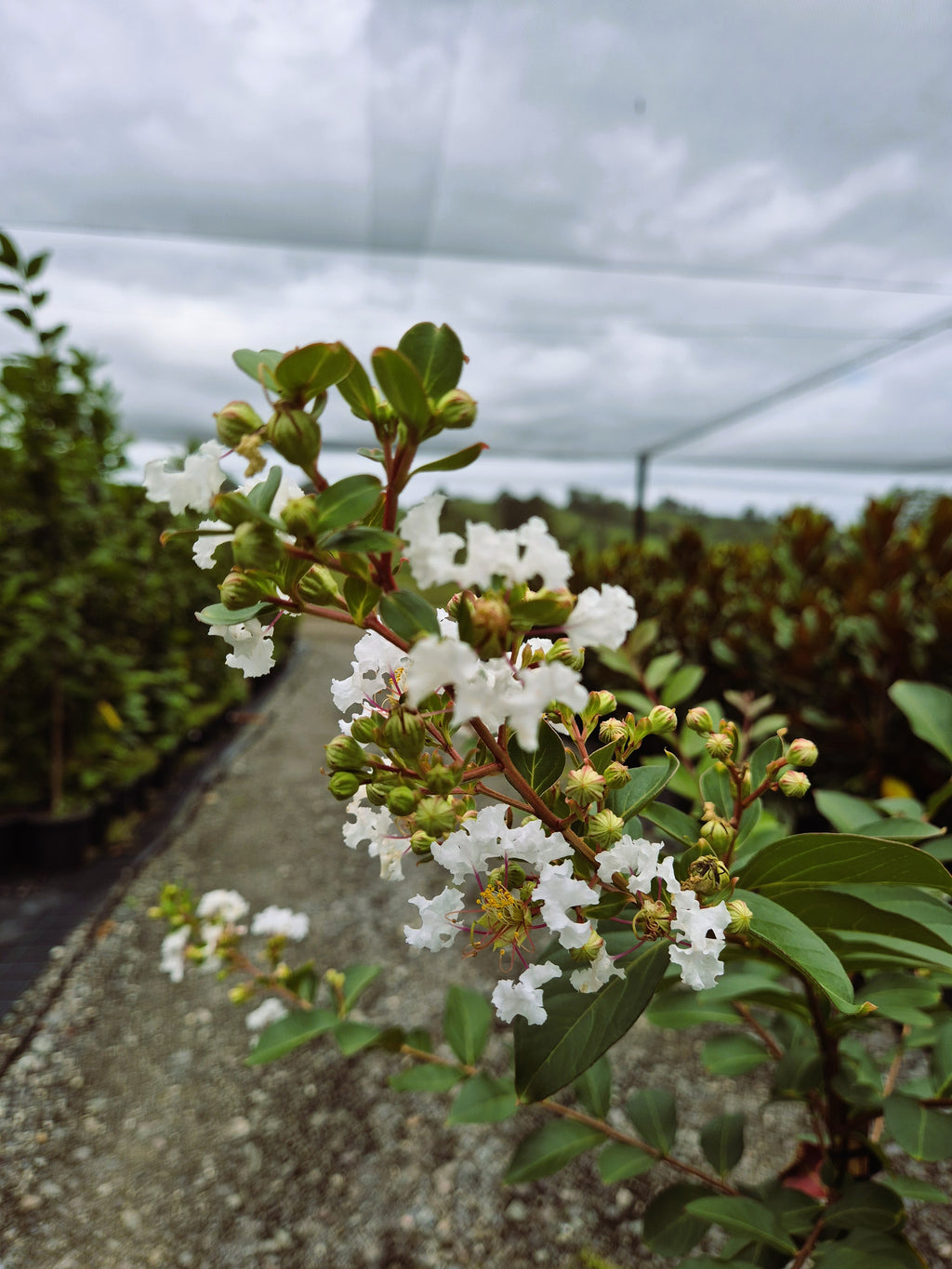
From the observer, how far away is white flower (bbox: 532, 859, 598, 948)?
0.47m

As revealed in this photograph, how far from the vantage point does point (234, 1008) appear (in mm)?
1999

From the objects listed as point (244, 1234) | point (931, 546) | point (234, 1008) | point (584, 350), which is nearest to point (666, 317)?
point (584, 350)

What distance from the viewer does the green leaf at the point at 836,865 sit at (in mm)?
527

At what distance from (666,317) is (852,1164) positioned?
5869mm

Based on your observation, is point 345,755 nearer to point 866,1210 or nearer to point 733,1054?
point 866,1210

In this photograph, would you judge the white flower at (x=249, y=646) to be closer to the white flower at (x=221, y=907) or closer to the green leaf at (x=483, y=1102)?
the green leaf at (x=483, y=1102)

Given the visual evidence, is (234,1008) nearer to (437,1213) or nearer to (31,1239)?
(31,1239)

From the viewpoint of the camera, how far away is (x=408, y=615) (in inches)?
15.5

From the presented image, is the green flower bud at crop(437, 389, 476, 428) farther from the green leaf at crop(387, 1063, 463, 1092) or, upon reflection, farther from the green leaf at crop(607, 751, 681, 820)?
the green leaf at crop(387, 1063, 463, 1092)

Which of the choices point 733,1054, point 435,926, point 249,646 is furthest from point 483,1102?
point 249,646

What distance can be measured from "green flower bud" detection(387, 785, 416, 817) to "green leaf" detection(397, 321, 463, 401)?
0.24 meters

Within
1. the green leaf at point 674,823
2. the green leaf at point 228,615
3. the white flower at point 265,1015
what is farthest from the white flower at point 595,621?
the white flower at point 265,1015

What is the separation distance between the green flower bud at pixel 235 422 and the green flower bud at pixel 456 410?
0.11 m

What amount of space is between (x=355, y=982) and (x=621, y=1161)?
16.7 inches
